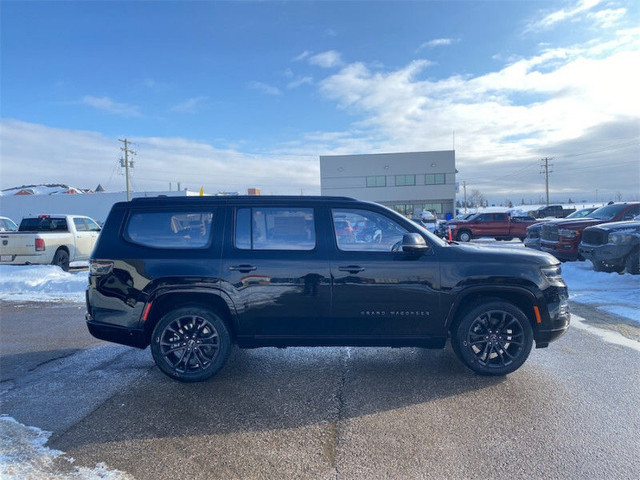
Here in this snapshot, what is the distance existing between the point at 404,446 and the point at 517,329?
6.46 ft

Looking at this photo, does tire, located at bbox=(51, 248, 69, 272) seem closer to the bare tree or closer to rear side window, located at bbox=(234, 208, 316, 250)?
rear side window, located at bbox=(234, 208, 316, 250)

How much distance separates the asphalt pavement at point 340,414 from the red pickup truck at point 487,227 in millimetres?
17252

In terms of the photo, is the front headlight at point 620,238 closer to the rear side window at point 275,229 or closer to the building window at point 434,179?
the rear side window at point 275,229

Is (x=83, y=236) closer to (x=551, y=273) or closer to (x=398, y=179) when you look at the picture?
(x=551, y=273)

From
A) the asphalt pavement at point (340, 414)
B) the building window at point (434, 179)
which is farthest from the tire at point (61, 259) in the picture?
the building window at point (434, 179)

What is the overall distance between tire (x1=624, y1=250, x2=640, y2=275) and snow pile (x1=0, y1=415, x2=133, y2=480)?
11.0 metres

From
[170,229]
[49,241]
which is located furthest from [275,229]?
[49,241]

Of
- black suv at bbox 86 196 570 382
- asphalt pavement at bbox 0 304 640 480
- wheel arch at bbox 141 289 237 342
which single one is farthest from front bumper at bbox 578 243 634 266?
wheel arch at bbox 141 289 237 342

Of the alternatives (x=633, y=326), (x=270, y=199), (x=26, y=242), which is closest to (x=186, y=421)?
(x=270, y=199)

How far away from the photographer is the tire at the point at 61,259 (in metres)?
11.7

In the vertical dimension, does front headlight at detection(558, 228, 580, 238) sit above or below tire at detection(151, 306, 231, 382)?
above

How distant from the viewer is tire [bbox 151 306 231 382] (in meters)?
4.11

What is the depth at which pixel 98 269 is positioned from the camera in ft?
13.6

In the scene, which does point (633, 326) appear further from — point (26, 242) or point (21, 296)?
point (26, 242)
